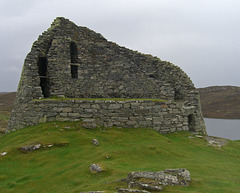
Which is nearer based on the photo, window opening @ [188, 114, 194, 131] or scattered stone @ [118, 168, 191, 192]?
scattered stone @ [118, 168, 191, 192]

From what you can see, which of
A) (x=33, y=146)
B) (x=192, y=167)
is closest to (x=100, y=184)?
(x=192, y=167)

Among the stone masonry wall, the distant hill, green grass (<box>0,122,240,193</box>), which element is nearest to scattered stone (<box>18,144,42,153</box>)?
green grass (<box>0,122,240,193</box>)

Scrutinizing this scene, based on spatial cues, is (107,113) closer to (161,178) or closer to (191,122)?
(191,122)

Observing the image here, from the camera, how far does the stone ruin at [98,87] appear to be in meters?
13.9

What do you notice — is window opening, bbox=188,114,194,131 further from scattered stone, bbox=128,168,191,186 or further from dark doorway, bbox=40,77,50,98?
dark doorway, bbox=40,77,50,98

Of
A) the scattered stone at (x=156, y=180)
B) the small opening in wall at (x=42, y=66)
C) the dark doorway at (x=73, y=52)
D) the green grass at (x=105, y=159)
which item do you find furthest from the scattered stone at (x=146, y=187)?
the dark doorway at (x=73, y=52)

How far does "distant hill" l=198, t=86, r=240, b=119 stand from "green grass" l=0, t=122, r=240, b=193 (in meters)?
31.3

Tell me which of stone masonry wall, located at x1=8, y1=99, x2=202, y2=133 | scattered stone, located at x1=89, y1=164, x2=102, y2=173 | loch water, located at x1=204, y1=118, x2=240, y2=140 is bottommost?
loch water, located at x1=204, y1=118, x2=240, y2=140

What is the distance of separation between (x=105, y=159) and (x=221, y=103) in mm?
45811

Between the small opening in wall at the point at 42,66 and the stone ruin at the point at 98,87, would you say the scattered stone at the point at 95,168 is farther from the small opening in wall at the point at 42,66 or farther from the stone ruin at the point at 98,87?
the small opening in wall at the point at 42,66

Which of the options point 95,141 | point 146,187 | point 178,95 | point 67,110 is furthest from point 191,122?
point 146,187

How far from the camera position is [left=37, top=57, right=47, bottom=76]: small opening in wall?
60.0 feet

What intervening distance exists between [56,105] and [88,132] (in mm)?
2849

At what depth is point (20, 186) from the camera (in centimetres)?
748
